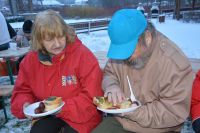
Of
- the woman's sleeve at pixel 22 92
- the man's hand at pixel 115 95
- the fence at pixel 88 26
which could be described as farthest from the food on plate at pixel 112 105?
the fence at pixel 88 26

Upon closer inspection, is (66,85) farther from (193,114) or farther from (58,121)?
(193,114)

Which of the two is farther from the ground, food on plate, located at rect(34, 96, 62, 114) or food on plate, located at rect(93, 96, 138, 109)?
food on plate, located at rect(93, 96, 138, 109)

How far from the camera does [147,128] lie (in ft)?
6.32

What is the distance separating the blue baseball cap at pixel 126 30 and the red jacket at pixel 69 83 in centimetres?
44

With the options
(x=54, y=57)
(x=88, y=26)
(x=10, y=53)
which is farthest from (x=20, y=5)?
(x=54, y=57)

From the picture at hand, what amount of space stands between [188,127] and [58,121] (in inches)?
66.4

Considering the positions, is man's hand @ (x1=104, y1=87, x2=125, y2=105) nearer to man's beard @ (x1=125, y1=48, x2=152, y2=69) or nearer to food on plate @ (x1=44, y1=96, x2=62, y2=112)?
man's beard @ (x1=125, y1=48, x2=152, y2=69)

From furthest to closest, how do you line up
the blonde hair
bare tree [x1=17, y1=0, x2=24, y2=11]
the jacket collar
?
bare tree [x1=17, y1=0, x2=24, y2=11], the jacket collar, the blonde hair

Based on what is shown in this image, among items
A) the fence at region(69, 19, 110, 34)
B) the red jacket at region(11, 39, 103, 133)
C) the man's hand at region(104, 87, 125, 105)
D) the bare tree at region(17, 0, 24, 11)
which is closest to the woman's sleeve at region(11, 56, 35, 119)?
the red jacket at region(11, 39, 103, 133)

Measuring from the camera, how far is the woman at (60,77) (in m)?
2.13

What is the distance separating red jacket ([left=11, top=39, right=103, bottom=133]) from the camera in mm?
2148

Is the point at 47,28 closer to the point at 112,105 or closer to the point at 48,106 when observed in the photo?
the point at 48,106

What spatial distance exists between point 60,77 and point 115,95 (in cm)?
48

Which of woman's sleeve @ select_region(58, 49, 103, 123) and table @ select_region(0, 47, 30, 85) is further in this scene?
Result: table @ select_region(0, 47, 30, 85)
